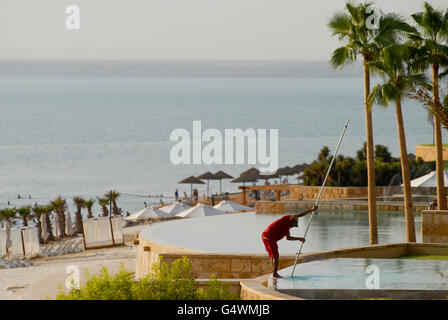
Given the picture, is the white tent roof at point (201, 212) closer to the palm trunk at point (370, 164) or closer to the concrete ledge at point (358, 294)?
the palm trunk at point (370, 164)

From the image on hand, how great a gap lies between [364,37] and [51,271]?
16.0 m

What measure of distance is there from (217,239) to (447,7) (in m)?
8.94

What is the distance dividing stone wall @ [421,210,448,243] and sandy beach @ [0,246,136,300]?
10.0m

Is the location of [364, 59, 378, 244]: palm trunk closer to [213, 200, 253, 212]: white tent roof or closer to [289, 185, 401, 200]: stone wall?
[289, 185, 401, 200]: stone wall

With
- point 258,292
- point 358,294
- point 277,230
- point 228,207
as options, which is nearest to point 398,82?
point 277,230

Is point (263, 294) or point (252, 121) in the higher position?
point (252, 121)

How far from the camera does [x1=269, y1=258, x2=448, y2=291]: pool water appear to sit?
10836 millimetres

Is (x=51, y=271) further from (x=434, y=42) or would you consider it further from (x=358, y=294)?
(x=358, y=294)

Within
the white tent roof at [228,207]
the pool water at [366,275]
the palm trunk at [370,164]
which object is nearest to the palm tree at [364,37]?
the palm trunk at [370,164]

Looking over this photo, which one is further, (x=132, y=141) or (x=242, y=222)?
(x=132, y=141)

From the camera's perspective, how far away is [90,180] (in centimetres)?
11344

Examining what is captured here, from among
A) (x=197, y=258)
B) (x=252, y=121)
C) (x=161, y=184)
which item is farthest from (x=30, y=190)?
(x=197, y=258)

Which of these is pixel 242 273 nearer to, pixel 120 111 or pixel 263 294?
pixel 263 294

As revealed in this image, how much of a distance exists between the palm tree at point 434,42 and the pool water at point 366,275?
18.1 ft
